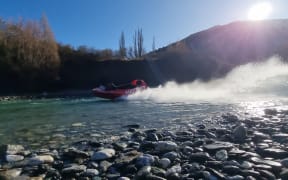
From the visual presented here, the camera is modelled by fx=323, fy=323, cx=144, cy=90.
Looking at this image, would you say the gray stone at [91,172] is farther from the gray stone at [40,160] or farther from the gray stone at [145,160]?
the gray stone at [40,160]

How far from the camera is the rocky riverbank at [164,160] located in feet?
21.5

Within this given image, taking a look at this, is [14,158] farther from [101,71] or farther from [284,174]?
[101,71]

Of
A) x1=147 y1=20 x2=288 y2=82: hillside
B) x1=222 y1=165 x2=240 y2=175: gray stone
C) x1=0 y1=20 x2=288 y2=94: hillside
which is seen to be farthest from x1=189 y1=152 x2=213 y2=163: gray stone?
x1=147 y1=20 x2=288 y2=82: hillside

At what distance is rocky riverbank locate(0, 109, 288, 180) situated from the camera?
6.55m

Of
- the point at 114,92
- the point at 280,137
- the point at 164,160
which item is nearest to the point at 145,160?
the point at 164,160

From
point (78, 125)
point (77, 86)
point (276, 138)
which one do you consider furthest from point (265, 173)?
point (77, 86)

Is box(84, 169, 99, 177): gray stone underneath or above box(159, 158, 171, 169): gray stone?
underneath

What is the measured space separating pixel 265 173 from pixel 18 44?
51.4 meters

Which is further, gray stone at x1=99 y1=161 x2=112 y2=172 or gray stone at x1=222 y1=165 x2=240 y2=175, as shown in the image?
gray stone at x1=99 y1=161 x2=112 y2=172

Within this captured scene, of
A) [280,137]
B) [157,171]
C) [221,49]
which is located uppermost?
[221,49]

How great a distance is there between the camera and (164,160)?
7.34 metres

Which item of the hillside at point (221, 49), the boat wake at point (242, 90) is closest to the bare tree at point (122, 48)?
the hillside at point (221, 49)

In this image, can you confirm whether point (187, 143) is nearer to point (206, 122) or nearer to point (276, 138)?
point (276, 138)

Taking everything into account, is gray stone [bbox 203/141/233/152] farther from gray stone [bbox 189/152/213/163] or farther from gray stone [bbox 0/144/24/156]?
gray stone [bbox 0/144/24/156]
